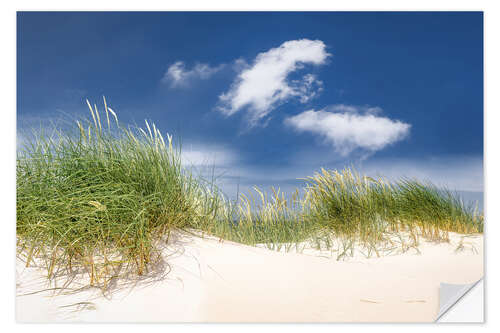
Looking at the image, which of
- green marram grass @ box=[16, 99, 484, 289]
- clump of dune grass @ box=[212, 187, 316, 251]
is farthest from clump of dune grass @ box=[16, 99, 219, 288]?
clump of dune grass @ box=[212, 187, 316, 251]

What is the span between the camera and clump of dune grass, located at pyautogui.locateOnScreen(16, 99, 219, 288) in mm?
1626

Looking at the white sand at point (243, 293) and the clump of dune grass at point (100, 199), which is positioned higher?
the clump of dune grass at point (100, 199)

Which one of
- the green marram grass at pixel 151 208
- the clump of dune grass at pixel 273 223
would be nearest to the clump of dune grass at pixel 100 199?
the green marram grass at pixel 151 208

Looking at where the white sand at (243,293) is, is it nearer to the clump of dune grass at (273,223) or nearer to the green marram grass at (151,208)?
the green marram grass at (151,208)

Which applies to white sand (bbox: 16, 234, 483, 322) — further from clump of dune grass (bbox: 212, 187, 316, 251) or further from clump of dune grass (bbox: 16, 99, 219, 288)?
clump of dune grass (bbox: 212, 187, 316, 251)

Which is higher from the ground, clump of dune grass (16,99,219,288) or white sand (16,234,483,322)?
clump of dune grass (16,99,219,288)

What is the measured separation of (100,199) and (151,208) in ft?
0.81

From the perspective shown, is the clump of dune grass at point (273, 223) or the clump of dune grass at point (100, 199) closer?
the clump of dune grass at point (100, 199)

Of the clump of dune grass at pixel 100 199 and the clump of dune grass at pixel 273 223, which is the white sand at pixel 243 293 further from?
the clump of dune grass at pixel 273 223

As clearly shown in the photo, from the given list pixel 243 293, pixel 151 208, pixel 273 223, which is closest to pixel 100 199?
pixel 151 208

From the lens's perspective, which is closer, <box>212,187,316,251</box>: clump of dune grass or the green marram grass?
the green marram grass

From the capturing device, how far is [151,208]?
1.80 meters

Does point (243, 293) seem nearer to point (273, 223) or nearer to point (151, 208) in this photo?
point (151, 208)

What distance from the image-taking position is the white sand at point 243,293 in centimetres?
158
